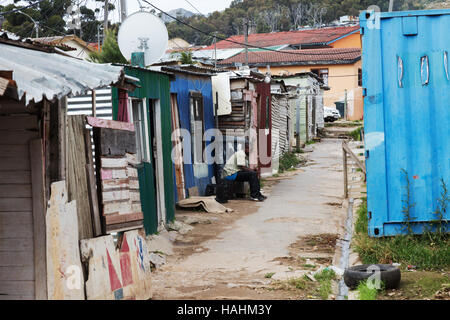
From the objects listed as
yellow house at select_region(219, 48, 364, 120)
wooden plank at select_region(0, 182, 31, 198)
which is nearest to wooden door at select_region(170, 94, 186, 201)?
wooden plank at select_region(0, 182, 31, 198)

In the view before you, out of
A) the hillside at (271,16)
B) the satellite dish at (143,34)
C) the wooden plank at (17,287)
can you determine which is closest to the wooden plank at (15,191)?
the wooden plank at (17,287)

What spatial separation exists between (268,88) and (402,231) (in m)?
12.7

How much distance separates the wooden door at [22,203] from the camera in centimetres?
510

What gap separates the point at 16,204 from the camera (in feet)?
16.9

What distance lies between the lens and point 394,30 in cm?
758

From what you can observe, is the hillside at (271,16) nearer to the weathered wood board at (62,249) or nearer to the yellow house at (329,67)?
the yellow house at (329,67)

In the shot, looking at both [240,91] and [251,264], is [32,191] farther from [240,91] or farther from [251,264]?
[240,91]

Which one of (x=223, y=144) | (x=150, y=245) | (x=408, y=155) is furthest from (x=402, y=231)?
(x=223, y=144)

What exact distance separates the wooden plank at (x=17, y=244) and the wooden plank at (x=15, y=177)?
50 centimetres

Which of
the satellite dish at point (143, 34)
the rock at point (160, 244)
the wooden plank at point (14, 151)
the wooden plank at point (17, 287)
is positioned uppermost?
the satellite dish at point (143, 34)

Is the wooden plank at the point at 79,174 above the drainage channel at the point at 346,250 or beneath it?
above

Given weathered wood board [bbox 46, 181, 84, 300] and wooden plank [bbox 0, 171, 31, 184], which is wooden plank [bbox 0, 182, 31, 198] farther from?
weathered wood board [bbox 46, 181, 84, 300]

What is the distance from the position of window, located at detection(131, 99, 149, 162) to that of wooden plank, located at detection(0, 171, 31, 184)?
452 cm

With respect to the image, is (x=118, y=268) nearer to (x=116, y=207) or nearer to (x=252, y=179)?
(x=116, y=207)
